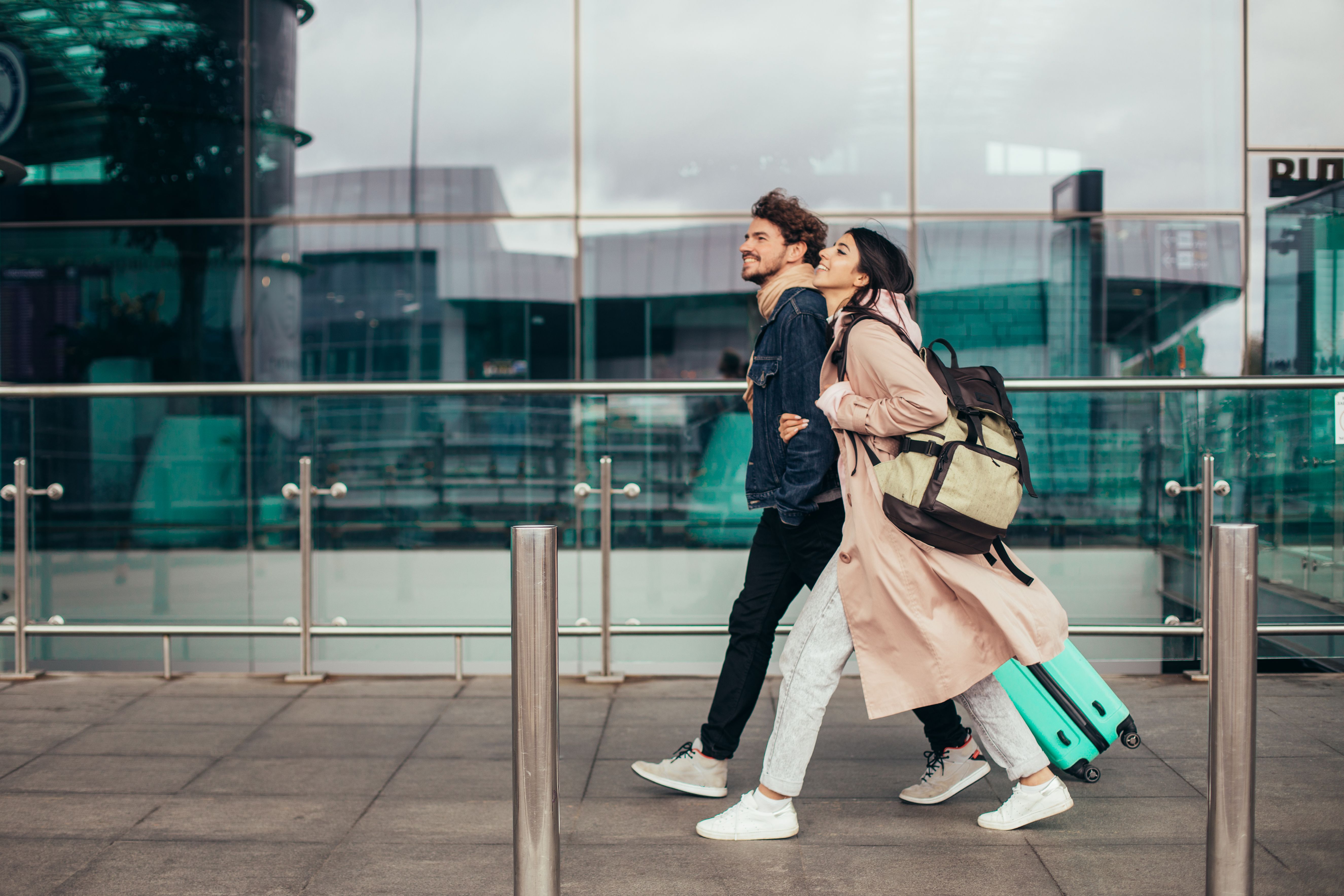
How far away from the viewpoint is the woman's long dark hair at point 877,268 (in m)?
2.91

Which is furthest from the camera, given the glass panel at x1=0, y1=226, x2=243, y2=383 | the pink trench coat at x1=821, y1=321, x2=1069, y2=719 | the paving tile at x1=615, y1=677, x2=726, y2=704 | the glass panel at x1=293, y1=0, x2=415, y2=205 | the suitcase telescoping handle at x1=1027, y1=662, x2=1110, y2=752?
the glass panel at x1=0, y1=226, x2=243, y2=383

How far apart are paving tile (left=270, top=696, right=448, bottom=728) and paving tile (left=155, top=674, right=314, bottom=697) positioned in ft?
0.62

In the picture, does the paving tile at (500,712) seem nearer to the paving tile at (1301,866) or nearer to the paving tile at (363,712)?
the paving tile at (363,712)

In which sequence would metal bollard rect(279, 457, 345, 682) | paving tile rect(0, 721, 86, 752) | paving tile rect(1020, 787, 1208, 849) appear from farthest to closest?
1. metal bollard rect(279, 457, 345, 682)
2. paving tile rect(0, 721, 86, 752)
3. paving tile rect(1020, 787, 1208, 849)

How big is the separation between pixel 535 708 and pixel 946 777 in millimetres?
1545

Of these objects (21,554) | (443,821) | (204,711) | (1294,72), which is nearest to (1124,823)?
(443,821)

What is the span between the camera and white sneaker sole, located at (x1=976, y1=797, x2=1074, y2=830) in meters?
2.89

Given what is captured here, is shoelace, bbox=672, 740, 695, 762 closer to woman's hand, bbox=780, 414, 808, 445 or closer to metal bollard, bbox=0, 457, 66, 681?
woman's hand, bbox=780, 414, 808, 445

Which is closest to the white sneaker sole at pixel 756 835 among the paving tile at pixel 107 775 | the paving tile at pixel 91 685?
the paving tile at pixel 107 775

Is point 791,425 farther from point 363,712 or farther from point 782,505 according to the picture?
point 363,712

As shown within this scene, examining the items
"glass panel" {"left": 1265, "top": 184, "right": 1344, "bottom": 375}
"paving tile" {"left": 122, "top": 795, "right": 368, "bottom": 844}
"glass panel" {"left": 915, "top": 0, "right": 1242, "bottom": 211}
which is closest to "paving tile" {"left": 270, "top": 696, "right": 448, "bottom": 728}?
"paving tile" {"left": 122, "top": 795, "right": 368, "bottom": 844}

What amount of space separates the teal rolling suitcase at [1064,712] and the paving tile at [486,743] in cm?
143

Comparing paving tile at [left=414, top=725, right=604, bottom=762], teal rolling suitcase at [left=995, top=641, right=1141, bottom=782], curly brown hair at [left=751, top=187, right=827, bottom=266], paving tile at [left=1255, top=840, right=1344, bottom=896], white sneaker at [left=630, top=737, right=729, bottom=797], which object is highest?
curly brown hair at [left=751, top=187, right=827, bottom=266]

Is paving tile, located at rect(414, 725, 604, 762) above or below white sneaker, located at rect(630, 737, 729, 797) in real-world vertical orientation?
below
